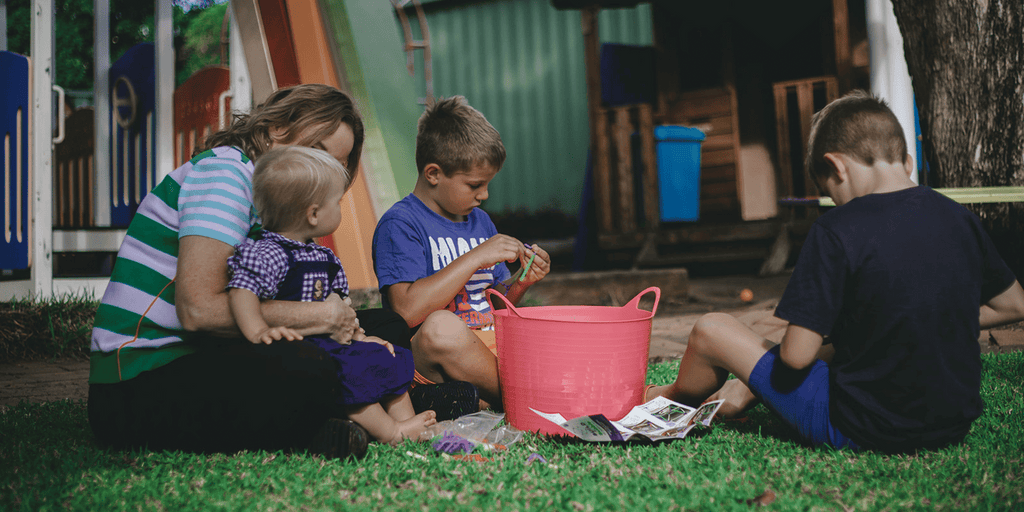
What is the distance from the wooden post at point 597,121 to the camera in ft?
23.8

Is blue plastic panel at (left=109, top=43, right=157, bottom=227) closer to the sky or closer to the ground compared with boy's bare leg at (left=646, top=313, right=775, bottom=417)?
closer to the sky

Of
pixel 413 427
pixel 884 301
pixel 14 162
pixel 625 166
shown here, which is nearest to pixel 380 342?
pixel 413 427

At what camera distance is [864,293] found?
1667 mm

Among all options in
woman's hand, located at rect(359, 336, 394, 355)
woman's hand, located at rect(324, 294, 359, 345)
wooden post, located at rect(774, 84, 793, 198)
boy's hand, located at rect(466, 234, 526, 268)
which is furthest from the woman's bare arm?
wooden post, located at rect(774, 84, 793, 198)

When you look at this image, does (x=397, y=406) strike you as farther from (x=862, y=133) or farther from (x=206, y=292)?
(x=862, y=133)

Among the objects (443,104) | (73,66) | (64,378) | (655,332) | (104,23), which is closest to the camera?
(443,104)

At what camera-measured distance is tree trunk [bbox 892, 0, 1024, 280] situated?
3.32 meters

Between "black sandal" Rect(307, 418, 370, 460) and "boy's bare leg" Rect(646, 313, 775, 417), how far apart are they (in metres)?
0.95

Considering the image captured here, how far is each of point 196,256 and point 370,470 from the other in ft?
2.20

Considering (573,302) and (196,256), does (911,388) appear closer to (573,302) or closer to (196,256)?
(196,256)

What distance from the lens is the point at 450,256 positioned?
243cm

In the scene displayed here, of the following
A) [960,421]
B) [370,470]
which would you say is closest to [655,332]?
[960,421]

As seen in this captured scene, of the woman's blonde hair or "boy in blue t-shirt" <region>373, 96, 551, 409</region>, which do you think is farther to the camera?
"boy in blue t-shirt" <region>373, 96, 551, 409</region>

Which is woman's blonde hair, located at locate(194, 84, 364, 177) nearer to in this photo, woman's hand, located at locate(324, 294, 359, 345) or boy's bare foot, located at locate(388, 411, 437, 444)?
woman's hand, located at locate(324, 294, 359, 345)
